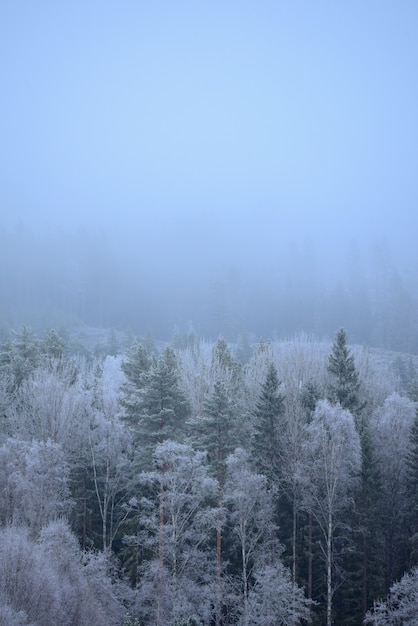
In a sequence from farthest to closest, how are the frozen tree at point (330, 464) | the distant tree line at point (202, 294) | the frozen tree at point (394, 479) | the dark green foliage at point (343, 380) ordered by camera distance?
the distant tree line at point (202, 294)
the dark green foliage at point (343, 380)
the frozen tree at point (394, 479)
the frozen tree at point (330, 464)

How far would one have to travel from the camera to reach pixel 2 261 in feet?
573

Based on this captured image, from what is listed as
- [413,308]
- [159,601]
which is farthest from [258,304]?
[159,601]

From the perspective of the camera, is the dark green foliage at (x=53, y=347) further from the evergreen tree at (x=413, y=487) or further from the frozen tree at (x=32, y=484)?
the evergreen tree at (x=413, y=487)

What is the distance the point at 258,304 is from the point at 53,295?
6926 cm

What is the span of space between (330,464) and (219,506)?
795 centimetres

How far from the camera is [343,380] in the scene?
1676 inches

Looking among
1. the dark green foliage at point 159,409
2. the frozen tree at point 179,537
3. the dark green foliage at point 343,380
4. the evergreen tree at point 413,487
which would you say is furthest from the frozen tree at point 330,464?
the dark green foliage at point 159,409

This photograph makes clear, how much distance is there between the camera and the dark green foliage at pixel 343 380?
134 ft

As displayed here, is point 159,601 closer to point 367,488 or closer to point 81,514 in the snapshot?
point 81,514

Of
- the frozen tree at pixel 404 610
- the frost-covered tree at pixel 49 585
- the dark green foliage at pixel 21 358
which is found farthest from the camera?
the dark green foliage at pixel 21 358

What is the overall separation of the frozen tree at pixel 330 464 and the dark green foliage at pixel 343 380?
714cm

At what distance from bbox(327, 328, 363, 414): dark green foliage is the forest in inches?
4.9

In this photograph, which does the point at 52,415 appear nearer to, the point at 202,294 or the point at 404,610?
the point at 404,610

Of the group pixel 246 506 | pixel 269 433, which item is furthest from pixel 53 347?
pixel 246 506
